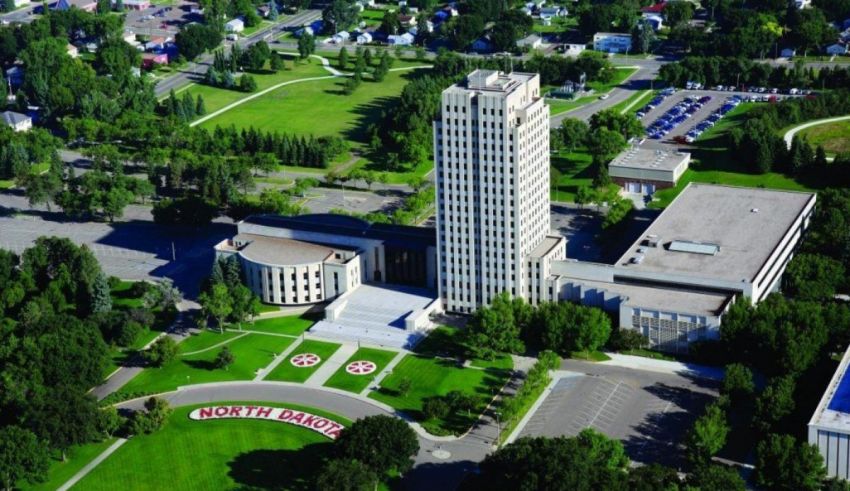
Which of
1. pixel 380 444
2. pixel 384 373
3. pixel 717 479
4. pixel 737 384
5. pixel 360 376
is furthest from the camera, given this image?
pixel 384 373

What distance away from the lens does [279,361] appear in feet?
579

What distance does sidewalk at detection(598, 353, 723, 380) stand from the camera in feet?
552

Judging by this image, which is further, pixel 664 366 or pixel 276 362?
pixel 276 362

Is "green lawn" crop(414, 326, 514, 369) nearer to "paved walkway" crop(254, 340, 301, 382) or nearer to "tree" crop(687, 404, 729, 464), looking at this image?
"paved walkway" crop(254, 340, 301, 382)

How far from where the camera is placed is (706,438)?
472 feet

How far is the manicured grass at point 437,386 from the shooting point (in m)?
159

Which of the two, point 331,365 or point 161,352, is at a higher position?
point 161,352

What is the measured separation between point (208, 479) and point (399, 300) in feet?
166

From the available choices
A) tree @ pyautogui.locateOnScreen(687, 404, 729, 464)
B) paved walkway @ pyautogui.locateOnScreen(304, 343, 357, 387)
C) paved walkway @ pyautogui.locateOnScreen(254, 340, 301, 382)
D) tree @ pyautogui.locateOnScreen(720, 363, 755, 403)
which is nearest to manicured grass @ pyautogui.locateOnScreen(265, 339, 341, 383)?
paved walkway @ pyautogui.locateOnScreen(254, 340, 301, 382)

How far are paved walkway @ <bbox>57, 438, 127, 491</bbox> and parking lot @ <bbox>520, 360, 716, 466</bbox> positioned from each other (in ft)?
160

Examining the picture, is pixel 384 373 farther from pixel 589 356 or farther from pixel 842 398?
pixel 842 398

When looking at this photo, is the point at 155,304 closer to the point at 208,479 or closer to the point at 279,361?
the point at 279,361

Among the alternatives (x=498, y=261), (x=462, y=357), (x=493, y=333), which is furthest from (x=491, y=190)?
(x=462, y=357)

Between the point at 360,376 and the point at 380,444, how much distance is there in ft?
93.5
